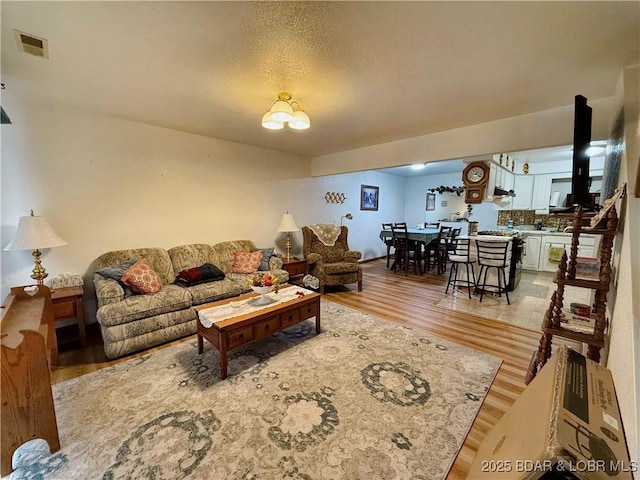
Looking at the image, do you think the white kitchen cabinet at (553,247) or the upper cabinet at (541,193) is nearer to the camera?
the white kitchen cabinet at (553,247)

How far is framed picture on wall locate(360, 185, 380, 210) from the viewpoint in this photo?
6.65 m

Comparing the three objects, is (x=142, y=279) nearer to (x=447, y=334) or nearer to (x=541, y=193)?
(x=447, y=334)

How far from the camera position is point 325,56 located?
1.75 m

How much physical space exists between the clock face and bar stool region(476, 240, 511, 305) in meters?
1.28

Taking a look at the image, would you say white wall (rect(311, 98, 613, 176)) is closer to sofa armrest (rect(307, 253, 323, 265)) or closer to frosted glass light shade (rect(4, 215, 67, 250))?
sofa armrest (rect(307, 253, 323, 265))

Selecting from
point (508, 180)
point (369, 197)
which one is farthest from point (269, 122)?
point (508, 180)

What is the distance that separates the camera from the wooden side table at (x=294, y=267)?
13.6 feet

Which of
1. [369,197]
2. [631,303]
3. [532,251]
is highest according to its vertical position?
[369,197]

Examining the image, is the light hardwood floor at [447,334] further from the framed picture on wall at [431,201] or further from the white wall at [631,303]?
the framed picture on wall at [431,201]

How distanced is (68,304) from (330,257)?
3450 mm

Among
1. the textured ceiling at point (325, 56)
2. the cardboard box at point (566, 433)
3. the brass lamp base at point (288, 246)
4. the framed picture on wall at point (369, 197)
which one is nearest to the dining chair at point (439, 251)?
the framed picture on wall at point (369, 197)

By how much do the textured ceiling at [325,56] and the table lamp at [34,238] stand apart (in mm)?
1173

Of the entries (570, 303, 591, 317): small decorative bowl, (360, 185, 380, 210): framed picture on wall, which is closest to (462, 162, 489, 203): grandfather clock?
(360, 185, 380, 210): framed picture on wall

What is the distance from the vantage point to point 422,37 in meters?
1.55
